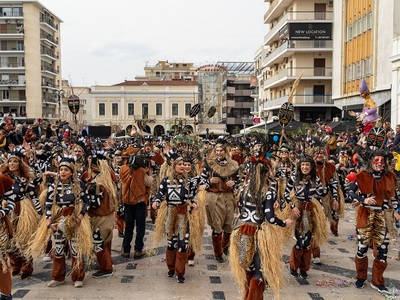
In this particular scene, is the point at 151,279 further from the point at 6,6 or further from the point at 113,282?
the point at 6,6

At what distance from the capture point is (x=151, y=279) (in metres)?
6.07

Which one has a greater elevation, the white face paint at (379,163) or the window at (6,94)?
the window at (6,94)

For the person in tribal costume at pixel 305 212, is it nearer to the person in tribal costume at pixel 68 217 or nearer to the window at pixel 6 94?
the person in tribal costume at pixel 68 217

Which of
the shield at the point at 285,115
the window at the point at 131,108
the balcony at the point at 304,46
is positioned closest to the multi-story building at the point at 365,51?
the balcony at the point at 304,46

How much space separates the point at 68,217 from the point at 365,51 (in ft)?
65.9

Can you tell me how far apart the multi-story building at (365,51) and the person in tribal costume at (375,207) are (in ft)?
40.2

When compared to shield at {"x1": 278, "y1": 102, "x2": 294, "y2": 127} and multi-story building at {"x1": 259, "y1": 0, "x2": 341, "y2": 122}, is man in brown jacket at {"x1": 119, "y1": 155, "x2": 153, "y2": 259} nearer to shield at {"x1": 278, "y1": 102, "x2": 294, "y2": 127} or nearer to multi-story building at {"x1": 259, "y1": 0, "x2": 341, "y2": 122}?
shield at {"x1": 278, "y1": 102, "x2": 294, "y2": 127}

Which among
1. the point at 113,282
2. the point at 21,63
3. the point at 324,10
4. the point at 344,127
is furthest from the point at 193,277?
the point at 21,63

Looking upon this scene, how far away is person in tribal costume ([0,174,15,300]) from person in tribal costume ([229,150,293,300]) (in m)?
2.48

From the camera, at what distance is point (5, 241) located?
16.2 feet

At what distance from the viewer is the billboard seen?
32.2 metres

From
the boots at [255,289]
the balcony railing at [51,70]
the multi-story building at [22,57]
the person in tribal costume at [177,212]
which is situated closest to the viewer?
the boots at [255,289]

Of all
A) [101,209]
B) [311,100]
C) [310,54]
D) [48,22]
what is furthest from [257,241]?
[48,22]

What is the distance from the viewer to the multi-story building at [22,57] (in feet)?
166
